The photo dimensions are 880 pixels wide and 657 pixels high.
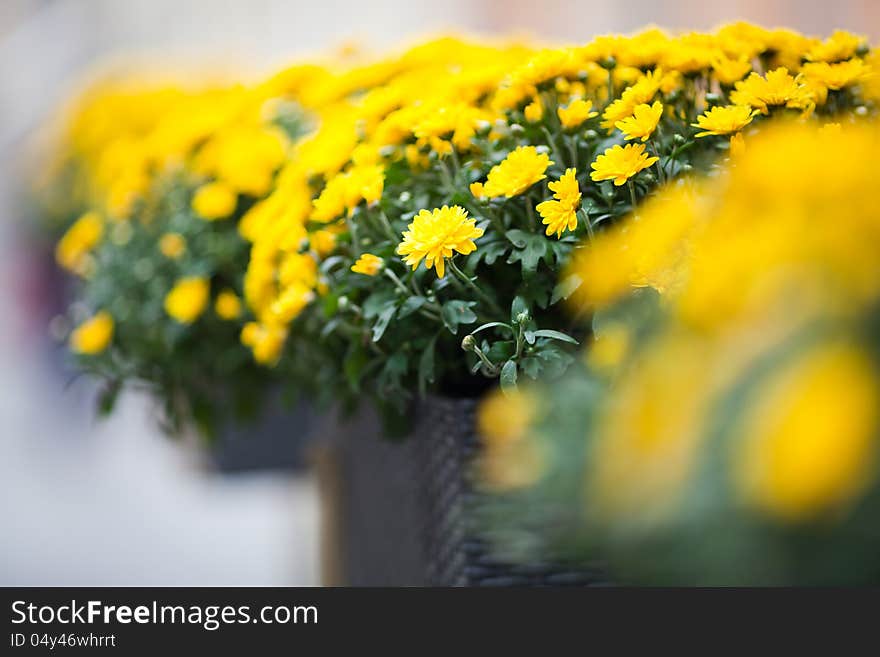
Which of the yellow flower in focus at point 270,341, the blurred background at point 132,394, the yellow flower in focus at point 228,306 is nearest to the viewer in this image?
the yellow flower in focus at point 270,341

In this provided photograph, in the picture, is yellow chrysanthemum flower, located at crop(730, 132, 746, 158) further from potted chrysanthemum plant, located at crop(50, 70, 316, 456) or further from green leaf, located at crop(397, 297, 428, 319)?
potted chrysanthemum plant, located at crop(50, 70, 316, 456)

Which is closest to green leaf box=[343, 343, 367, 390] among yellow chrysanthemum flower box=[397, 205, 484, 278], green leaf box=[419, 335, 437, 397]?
green leaf box=[419, 335, 437, 397]

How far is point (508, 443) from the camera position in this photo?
2.65ft

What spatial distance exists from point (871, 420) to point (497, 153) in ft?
2.22

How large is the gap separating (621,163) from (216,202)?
76cm

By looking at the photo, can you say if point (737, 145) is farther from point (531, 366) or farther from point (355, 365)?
point (355, 365)

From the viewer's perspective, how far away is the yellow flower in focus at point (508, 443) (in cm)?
67

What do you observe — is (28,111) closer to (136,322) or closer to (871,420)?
(136,322)

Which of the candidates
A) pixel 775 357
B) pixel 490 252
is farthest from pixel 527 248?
pixel 775 357

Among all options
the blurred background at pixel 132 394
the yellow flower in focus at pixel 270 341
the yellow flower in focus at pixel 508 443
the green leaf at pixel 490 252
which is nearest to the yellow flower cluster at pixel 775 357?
the yellow flower in focus at pixel 508 443

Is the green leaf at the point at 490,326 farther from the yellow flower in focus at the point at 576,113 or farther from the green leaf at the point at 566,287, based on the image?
the yellow flower in focus at the point at 576,113

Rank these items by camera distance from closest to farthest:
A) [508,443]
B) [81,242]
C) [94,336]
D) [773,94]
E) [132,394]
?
[508,443] < [773,94] < [94,336] < [81,242] < [132,394]

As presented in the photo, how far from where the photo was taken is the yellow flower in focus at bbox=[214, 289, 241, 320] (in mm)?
1414

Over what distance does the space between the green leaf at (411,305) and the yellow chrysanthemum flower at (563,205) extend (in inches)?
5.6
